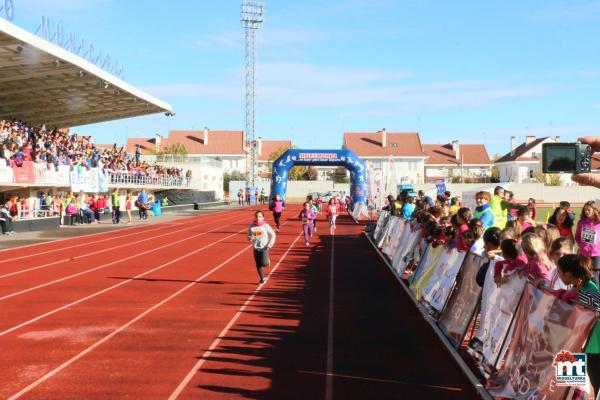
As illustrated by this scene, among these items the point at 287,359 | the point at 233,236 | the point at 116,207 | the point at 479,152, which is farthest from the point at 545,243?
the point at 479,152

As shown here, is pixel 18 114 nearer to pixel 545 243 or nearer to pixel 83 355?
pixel 83 355

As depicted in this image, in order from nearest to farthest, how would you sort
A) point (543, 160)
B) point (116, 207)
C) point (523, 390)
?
1. point (523, 390)
2. point (543, 160)
3. point (116, 207)

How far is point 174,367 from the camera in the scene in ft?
23.5

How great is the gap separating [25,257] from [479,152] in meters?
106

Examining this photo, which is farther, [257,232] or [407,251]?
[407,251]

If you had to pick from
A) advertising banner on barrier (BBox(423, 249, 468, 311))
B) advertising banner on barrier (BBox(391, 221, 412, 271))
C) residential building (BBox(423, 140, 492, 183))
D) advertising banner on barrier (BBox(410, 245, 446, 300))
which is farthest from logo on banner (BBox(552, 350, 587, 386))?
residential building (BBox(423, 140, 492, 183))

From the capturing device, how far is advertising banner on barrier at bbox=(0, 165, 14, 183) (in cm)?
2621

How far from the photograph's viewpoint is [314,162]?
44719 millimetres

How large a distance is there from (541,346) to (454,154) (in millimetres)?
112566

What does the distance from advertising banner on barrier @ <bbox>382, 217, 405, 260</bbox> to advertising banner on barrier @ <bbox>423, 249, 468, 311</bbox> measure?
5.88 metres

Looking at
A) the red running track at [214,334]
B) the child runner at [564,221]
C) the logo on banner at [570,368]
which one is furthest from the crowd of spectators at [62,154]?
the logo on banner at [570,368]

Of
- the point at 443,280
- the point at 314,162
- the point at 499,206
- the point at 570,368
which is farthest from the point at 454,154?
the point at 570,368

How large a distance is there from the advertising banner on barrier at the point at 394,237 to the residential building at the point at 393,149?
82791 mm

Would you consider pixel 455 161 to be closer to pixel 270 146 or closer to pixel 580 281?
pixel 270 146
